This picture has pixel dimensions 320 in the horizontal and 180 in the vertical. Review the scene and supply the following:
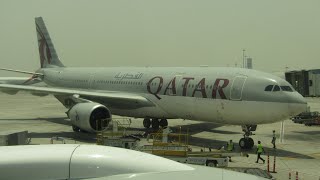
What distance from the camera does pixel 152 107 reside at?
1046 inches

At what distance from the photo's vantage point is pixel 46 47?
143 ft

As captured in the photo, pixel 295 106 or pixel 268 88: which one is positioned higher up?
pixel 268 88

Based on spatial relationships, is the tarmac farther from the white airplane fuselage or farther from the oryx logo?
the oryx logo

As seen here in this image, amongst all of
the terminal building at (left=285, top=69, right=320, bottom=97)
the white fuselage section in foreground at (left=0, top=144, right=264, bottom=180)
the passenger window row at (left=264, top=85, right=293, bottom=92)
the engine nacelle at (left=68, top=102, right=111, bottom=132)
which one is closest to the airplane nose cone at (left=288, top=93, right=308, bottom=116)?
the passenger window row at (left=264, top=85, right=293, bottom=92)

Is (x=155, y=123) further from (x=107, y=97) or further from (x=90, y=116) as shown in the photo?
(x=90, y=116)

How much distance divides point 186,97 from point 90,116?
6325 mm

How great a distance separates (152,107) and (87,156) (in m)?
20.9

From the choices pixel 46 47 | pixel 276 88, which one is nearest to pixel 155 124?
pixel 276 88

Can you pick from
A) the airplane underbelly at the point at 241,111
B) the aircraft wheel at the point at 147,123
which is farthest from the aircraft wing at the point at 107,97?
the airplane underbelly at the point at 241,111

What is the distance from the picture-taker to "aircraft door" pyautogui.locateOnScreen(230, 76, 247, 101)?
21467 millimetres

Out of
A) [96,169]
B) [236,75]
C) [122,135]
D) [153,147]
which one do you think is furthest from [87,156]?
[236,75]

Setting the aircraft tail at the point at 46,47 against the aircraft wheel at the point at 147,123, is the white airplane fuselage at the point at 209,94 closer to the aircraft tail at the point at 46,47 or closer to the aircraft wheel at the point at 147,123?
the aircraft wheel at the point at 147,123

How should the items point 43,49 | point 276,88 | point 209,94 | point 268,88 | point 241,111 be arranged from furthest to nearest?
point 43,49 < point 209,94 < point 241,111 < point 268,88 < point 276,88

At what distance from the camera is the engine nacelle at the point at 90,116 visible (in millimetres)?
24562
